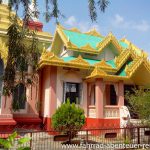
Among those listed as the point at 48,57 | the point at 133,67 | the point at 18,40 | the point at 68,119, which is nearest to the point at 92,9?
the point at 18,40

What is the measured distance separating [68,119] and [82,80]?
5168 millimetres

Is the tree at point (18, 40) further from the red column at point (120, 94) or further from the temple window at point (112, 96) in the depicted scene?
the temple window at point (112, 96)

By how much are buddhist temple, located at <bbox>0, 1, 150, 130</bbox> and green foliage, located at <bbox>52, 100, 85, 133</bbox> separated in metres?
3.14

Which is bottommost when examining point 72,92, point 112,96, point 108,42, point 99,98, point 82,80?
point 99,98

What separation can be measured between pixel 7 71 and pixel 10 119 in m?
8.40

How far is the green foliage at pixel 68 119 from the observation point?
34.8ft

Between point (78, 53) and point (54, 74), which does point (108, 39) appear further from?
point (54, 74)

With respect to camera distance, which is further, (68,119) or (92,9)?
(68,119)

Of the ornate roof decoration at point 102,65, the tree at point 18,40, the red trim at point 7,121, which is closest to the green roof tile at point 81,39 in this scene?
the ornate roof decoration at point 102,65

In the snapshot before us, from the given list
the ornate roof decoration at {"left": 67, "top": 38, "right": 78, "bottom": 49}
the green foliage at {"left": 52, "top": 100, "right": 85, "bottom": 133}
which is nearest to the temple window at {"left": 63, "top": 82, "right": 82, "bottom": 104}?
the ornate roof decoration at {"left": 67, "top": 38, "right": 78, "bottom": 49}

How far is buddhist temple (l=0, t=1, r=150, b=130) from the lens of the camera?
Result: 1402 cm

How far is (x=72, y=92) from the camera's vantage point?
601 inches

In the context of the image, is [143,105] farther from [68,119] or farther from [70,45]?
[70,45]

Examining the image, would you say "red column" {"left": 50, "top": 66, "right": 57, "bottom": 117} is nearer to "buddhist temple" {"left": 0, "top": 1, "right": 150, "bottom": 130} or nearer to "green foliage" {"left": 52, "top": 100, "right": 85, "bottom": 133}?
"buddhist temple" {"left": 0, "top": 1, "right": 150, "bottom": 130}
